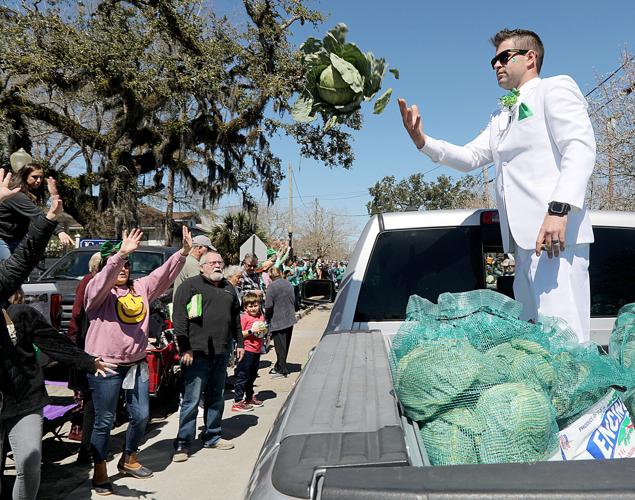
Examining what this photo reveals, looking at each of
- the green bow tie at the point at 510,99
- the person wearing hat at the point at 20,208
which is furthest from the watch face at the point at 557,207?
the person wearing hat at the point at 20,208

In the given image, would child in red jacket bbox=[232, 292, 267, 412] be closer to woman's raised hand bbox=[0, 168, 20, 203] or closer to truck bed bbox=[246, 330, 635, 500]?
woman's raised hand bbox=[0, 168, 20, 203]

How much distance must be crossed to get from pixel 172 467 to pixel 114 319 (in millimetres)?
1712

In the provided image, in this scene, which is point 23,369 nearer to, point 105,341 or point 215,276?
point 105,341

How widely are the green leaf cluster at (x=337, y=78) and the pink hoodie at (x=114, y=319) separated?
239cm

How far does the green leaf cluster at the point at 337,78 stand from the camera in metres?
2.52

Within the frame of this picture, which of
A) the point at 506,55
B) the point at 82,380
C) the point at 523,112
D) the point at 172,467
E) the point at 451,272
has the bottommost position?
the point at 172,467

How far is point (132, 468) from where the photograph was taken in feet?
15.9

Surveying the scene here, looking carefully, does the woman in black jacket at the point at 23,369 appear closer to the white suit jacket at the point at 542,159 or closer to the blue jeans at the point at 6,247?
the blue jeans at the point at 6,247

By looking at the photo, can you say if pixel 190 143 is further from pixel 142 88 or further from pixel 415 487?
pixel 415 487

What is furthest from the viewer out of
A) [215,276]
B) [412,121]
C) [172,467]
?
[215,276]

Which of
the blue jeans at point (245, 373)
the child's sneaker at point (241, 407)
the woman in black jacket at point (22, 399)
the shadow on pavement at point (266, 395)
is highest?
the woman in black jacket at point (22, 399)

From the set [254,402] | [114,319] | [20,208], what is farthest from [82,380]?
[254,402]

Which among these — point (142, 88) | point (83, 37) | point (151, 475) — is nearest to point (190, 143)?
point (142, 88)

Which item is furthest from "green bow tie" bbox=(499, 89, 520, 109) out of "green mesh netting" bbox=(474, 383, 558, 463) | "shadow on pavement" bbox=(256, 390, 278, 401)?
"shadow on pavement" bbox=(256, 390, 278, 401)
